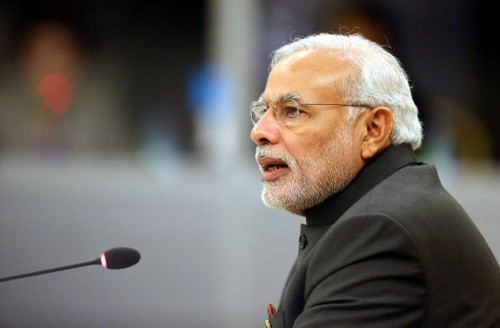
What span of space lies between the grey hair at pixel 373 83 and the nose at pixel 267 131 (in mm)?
192

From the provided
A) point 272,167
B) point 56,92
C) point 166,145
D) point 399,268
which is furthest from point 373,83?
point 56,92

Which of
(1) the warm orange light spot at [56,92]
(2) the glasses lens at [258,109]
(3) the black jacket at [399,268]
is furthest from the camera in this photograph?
(1) the warm orange light spot at [56,92]

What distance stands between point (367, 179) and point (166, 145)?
15.2ft

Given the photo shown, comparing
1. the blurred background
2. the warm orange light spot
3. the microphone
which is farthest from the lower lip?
the warm orange light spot

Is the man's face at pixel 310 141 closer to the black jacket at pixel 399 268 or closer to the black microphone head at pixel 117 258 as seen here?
the black jacket at pixel 399 268

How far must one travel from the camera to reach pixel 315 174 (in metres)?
2.94

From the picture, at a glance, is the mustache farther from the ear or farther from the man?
the ear

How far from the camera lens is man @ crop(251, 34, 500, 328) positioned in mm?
2500

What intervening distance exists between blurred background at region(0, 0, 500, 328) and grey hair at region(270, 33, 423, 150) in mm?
4143

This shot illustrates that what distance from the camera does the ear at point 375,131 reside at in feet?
9.61

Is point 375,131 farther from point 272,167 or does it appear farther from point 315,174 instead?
point 272,167

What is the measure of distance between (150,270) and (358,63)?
15.1 feet

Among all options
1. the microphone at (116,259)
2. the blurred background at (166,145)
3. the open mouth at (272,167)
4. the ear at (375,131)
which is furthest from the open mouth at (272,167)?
the blurred background at (166,145)

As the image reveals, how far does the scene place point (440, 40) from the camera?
7.25 m
